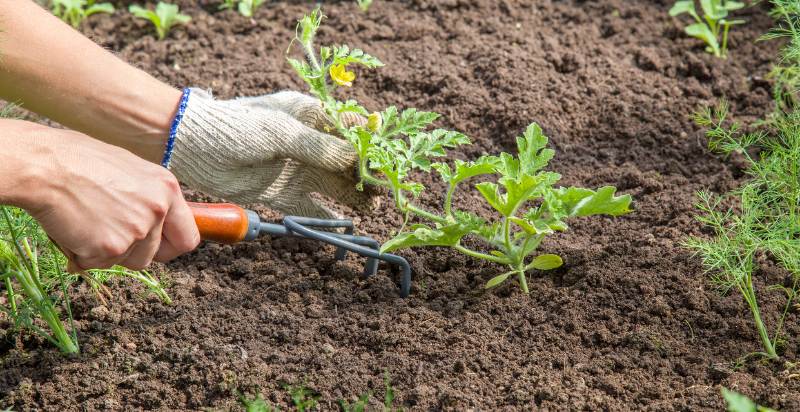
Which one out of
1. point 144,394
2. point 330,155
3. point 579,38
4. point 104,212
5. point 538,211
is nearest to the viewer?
point 104,212

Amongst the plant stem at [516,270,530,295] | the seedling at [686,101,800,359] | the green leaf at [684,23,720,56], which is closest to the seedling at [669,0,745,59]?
the green leaf at [684,23,720,56]

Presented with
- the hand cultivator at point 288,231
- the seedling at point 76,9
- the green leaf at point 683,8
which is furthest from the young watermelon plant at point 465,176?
the seedling at point 76,9

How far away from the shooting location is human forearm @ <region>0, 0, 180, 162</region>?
2779 millimetres

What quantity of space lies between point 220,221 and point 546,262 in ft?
3.28

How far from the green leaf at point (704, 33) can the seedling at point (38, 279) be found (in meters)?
2.60

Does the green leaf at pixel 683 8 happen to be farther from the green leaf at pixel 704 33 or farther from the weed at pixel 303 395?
the weed at pixel 303 395

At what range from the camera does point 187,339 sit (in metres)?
2.72

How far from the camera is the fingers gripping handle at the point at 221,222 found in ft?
8.45

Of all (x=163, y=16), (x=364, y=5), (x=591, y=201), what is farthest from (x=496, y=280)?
(x=163, y=16)

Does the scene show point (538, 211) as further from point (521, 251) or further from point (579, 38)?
point (579, 38)

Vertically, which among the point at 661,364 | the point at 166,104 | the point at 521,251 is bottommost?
the point at 661,364

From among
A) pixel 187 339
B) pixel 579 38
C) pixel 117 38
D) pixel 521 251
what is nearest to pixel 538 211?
pixel 521 251

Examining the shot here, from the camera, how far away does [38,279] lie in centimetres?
271

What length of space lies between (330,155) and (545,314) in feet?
2.78
